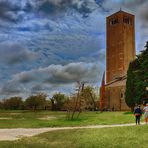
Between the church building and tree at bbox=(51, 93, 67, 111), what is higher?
the church building

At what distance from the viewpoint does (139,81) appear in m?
45.5

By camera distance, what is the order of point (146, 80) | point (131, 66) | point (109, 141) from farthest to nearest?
point (131, 66)
point (146, 80)
point (109, 141)

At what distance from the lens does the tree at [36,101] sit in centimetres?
9069

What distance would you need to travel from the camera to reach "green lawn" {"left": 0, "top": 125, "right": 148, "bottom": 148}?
59.1 feet

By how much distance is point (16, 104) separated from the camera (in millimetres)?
99188

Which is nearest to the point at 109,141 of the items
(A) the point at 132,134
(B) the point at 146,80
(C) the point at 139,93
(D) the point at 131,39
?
(A) the point at 132,134

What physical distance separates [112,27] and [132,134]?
98564 mm

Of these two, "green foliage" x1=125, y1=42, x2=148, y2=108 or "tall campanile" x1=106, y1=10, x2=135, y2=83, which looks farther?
"tall campanile" x1=106, y1=10, x2=135, y2=83

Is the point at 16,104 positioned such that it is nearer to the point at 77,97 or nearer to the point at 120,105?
the point at 120,105

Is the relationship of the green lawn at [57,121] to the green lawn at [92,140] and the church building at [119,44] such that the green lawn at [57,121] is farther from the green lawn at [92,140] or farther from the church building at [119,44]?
the church building at [119,44]

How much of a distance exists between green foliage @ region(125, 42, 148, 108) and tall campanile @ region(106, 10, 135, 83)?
181ft

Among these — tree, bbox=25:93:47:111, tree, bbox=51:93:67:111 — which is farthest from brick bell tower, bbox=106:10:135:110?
tree, bbox=25:93:47:111

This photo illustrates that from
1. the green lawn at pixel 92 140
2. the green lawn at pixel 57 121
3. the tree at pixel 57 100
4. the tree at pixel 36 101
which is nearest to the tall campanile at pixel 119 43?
the tree at pixel 57 100

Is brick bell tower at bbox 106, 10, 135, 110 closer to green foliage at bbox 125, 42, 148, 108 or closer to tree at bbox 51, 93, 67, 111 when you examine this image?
tree at bbox 51, 93, 67, 111
